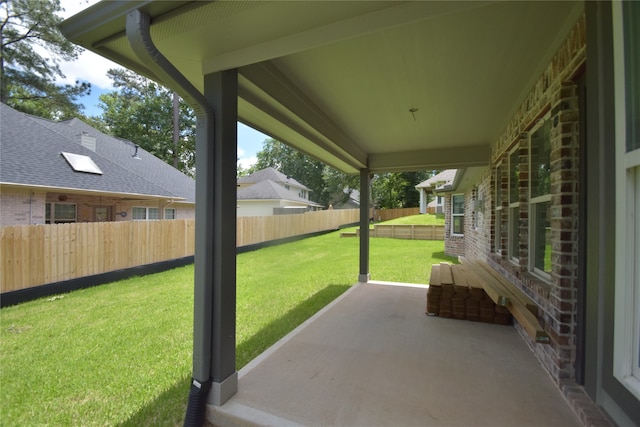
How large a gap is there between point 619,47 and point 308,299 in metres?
5.27

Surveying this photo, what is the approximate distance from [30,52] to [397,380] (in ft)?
59.3

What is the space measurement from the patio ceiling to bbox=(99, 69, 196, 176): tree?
797 inches

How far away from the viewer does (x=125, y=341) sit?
13.0 ft

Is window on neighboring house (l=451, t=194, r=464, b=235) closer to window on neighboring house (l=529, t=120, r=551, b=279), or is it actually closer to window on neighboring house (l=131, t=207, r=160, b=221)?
window on neighboring house (l=529, t=120, r=551, b=279)

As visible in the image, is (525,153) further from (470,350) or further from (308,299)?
(308,299)

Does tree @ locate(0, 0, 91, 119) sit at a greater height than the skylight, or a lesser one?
greater

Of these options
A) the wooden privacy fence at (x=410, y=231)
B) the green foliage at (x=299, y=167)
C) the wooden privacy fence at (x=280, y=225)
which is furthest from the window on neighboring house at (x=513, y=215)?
the green foliage at (x=299, y=167)

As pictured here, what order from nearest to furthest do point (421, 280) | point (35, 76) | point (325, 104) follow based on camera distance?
point (325, 104), point (421, 280), point (35, 76)

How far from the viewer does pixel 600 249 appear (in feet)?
5.18

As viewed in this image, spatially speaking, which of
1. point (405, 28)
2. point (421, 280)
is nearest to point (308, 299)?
point (421, 280)

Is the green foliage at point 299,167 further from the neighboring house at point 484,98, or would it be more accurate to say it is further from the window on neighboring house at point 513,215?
the neighboring house at point 484,98

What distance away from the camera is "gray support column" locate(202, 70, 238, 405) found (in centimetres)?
226

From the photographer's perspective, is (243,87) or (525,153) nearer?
(243,87)

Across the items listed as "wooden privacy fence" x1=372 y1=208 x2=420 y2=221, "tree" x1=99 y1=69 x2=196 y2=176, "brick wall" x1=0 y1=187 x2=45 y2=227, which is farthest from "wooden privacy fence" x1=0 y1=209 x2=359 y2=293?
"wooden privacy fence" x1=372 y1=208 x2=420 y2=221
